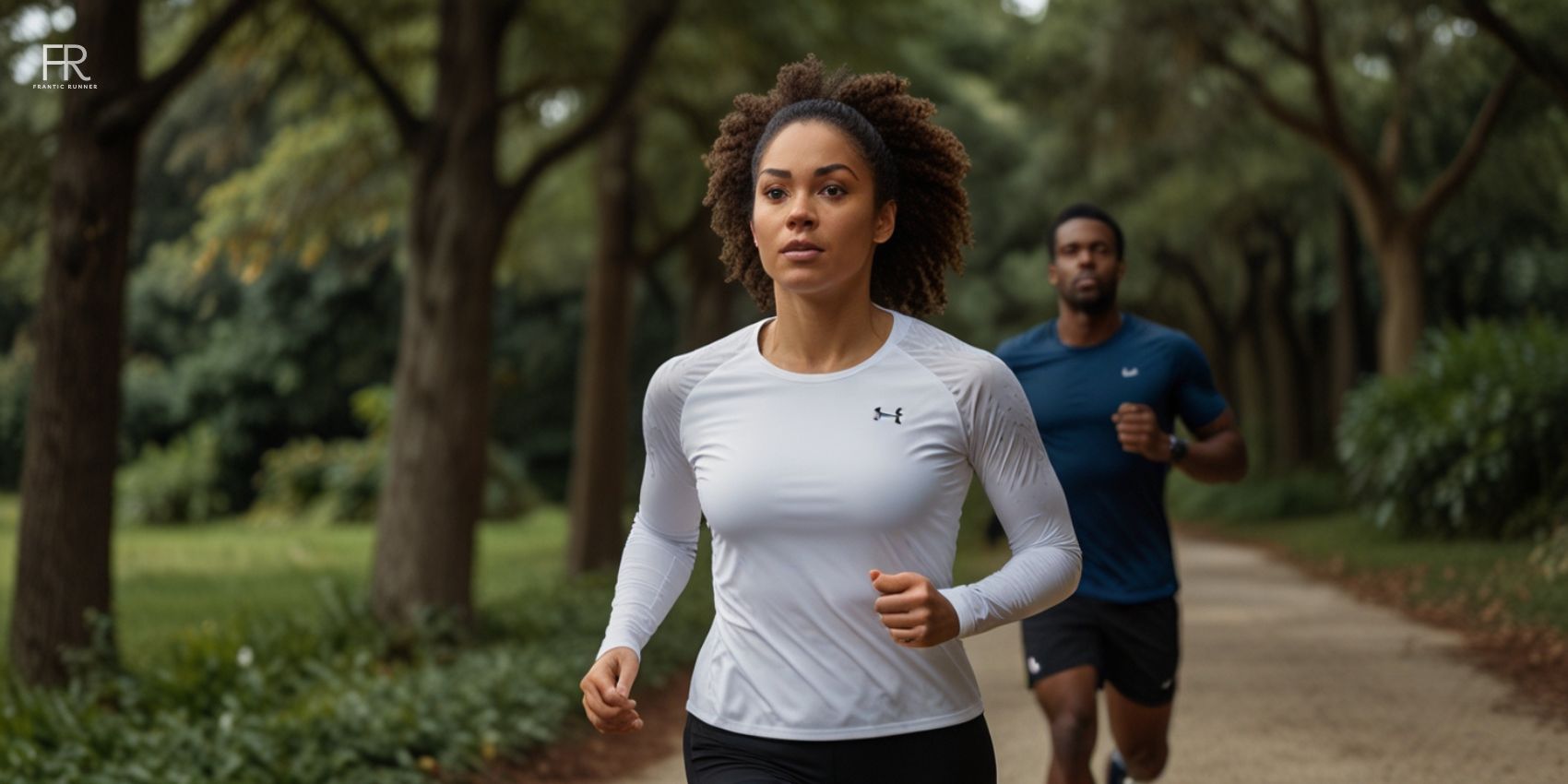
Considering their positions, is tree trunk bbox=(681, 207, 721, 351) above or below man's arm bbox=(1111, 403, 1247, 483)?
above

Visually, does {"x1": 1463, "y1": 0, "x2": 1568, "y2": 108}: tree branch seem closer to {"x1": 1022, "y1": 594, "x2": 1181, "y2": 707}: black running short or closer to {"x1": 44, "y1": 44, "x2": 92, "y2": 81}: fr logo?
{"x1": 1022, "y1": 594, "x2": 1181, "y2": 707}: black running short

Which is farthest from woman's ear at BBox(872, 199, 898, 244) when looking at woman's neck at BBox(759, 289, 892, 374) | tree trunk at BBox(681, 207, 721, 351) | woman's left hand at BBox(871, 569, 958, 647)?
tree trunk at BBox(681, 207, 721, 351)

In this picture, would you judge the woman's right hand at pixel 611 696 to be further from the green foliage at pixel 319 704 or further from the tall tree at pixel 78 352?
the tall tree at pixel 78 352

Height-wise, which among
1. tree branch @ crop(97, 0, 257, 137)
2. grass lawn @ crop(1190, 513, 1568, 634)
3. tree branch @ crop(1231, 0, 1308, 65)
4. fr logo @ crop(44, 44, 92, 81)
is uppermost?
tree branch @ crop(1231, 0, 1308, 65)

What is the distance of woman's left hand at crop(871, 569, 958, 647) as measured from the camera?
2752mm

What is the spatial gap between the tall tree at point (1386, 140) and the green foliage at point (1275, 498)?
6.54m

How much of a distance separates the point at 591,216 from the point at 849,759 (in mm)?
18735

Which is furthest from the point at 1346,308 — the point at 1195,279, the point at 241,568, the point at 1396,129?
the point at 241,568

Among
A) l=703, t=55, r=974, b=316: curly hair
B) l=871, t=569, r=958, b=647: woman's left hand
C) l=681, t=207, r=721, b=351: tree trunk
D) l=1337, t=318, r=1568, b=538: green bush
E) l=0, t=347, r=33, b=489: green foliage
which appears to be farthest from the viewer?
l=0, t=347, r=33, b=489: green foliage

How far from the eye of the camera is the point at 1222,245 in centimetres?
3247

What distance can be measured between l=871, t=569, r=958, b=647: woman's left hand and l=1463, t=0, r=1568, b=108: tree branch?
41.1 ft

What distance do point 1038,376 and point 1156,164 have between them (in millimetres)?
23422

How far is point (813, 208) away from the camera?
3.03 m

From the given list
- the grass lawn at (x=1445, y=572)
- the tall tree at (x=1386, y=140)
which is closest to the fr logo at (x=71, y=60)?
the grass lawn at (x=1445, y=572)
